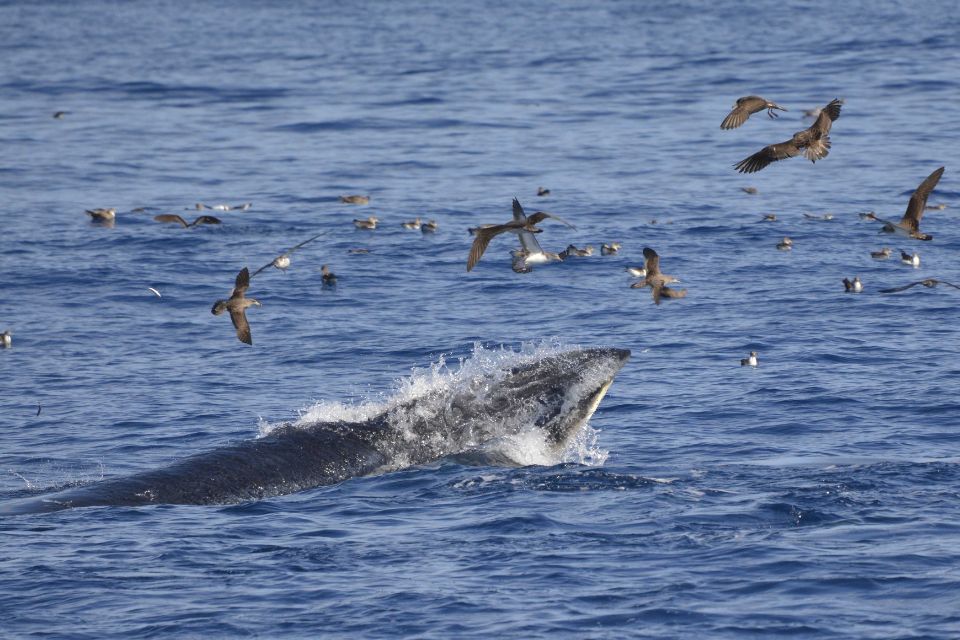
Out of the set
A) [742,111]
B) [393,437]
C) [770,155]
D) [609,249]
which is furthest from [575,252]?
[393,437]

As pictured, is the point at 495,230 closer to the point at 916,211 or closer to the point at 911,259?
the point at 916,211

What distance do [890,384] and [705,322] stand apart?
5.00 meters

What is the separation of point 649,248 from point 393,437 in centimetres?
789

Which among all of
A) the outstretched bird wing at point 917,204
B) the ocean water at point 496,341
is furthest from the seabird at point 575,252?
the outstretched bird wing at point 917,204

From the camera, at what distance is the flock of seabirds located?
65.3 ft

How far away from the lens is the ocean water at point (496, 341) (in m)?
15.1

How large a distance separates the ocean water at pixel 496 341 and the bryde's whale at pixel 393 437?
0.85ft

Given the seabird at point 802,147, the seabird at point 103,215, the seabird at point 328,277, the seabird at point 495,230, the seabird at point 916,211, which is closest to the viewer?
the seabird at point 802,147

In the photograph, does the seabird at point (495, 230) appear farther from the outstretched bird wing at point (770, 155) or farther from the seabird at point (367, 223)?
the seabird at point (367, 223)

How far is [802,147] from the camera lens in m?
20.0

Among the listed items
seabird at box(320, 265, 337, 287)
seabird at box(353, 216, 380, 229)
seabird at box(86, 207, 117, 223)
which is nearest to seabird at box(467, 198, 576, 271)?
seabird at box(320, 265, 337, 287)

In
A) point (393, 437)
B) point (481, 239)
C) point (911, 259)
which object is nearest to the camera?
point (393, 437)

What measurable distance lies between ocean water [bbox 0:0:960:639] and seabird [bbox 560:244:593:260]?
0.43m

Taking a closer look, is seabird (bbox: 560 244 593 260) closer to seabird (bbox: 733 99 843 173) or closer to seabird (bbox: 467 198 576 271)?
seabird (bbox: 467 198 576 271)
